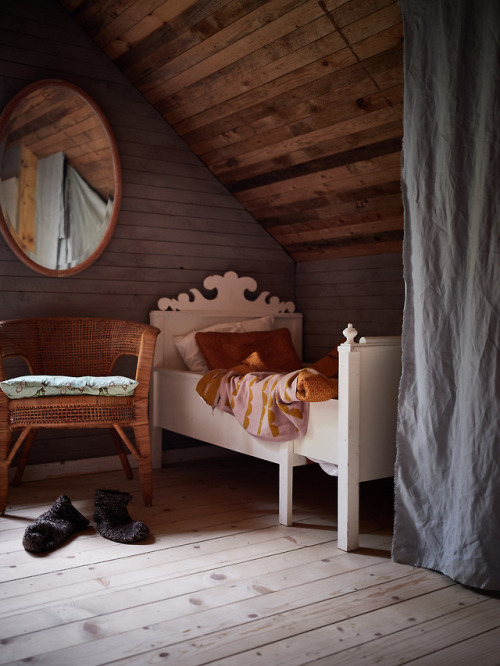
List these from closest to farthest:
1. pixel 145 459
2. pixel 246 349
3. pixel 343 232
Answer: pixel 145 459 → pixel 246 349 → pixel 343 232

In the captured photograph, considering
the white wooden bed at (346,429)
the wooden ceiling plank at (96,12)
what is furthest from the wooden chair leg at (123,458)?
the wooden ceiling plank at (96,12)

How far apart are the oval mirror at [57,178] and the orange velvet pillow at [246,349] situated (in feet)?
2.49

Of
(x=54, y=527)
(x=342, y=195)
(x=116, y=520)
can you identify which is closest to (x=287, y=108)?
(x=342, y=195)

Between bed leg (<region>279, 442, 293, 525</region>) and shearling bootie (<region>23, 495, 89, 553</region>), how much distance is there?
0.77 metres

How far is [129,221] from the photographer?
359 centimetres

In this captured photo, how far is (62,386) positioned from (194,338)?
39.6 inches

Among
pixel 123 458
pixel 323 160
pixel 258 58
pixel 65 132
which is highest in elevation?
pixel 258 58

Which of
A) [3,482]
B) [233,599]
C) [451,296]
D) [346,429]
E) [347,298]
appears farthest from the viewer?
[347,298]

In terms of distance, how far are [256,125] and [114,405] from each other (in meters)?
1.57

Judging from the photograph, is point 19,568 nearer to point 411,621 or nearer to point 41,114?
point 411,621

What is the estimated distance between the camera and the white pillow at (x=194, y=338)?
11.5 ft

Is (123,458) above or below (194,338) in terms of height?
below

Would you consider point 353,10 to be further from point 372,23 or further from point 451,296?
point 451,296

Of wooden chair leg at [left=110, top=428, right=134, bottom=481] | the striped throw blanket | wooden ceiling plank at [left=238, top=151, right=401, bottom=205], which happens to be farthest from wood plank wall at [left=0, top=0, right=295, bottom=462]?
the striped throw blanket
